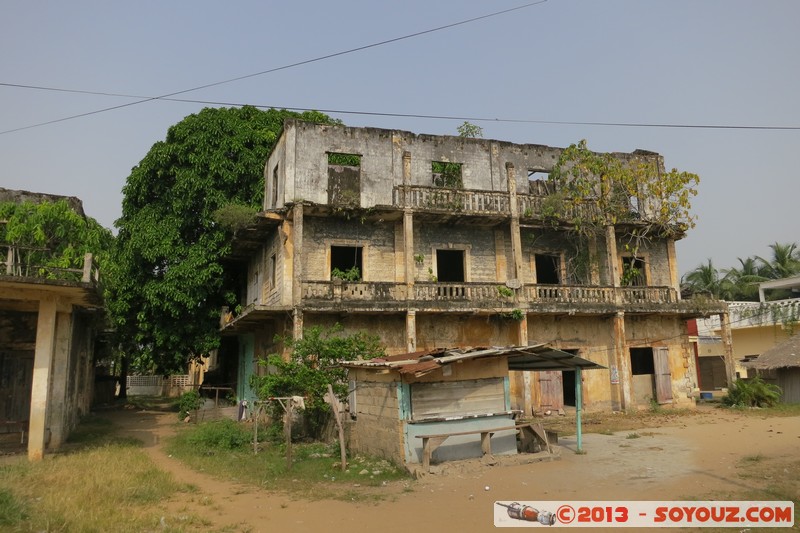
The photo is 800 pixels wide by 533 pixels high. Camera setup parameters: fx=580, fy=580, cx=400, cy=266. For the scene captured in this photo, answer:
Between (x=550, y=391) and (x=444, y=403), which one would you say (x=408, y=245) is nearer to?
(x=550, y=391)

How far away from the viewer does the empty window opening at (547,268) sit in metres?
21.4

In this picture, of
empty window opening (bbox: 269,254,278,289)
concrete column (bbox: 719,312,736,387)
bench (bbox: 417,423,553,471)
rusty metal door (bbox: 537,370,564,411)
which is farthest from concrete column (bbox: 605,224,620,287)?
empty window opening (bbox: 269,254,278,289)

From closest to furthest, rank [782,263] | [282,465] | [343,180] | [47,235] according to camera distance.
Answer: [282,465] → [47,235] → [343,180] → [782,263]

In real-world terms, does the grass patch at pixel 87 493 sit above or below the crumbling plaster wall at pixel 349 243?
below

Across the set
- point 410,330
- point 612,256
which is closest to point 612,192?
point 612,256

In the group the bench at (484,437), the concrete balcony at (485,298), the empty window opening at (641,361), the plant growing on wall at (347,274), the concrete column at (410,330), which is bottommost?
the bench at (484,437)

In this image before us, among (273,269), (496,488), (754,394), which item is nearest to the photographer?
(496,488)

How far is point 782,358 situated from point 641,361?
4.62 metres

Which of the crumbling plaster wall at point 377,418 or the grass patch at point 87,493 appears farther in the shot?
the crumbling plaster wall at point 377,418

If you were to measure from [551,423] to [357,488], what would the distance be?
9435 mm

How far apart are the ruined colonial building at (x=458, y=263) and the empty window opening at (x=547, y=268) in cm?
26

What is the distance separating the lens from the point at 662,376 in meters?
20.2

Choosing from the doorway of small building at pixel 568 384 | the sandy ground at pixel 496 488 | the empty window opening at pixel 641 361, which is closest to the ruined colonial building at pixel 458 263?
the empty window opening at pixel 641 361

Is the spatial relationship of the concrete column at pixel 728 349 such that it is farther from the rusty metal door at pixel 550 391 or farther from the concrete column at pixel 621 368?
the rusty metal door at pixel 550 391
